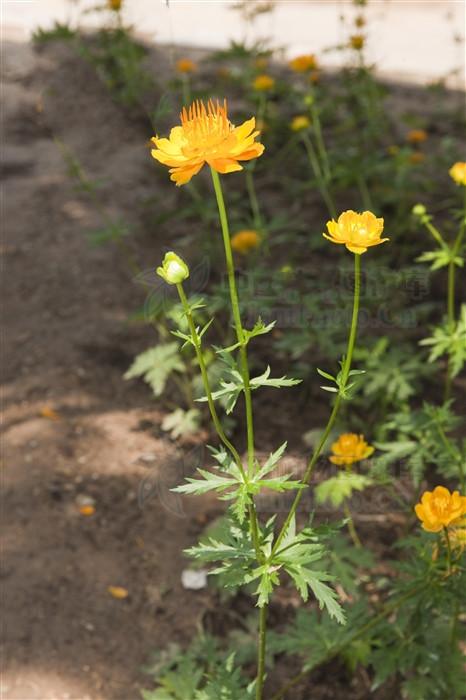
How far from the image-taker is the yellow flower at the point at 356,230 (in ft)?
4.16

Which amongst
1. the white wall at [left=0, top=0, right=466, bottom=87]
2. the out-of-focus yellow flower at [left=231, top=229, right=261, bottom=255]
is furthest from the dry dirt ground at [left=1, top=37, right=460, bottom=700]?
the white wall at [left=0, top=0, right=466, bottom=87]

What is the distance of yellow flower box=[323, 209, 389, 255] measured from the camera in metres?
1.27

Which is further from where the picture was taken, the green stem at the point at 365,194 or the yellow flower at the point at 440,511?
the green stem at the point at 365,194

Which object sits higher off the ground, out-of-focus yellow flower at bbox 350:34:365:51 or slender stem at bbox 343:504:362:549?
out-of-focus yellow flower at bbox 350:34:365:51

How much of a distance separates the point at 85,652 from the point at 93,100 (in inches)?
162

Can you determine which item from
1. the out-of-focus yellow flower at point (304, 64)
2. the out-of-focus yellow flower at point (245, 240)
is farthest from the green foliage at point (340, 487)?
the out-of-focus yellow flower at point (304, 64)

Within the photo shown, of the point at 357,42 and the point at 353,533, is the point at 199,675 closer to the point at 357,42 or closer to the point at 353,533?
the point at 353,533

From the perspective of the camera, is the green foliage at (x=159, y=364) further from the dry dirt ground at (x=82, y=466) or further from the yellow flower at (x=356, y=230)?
the yellow flower at (x=356, y=230)

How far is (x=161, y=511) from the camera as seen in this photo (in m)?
2.66

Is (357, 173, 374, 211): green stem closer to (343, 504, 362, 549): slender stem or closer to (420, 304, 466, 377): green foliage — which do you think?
(420, 304, 466, 377): green foliage

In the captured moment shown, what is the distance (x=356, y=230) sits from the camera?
1285 mm

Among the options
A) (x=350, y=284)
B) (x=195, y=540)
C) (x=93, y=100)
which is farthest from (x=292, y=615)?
(x=93, y=100)

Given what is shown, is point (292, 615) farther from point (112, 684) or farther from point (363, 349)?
point (363, 349)

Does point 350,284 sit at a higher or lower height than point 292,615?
higher
